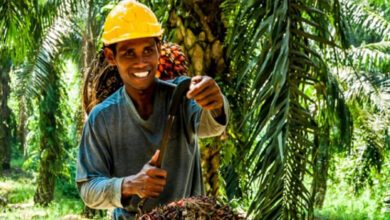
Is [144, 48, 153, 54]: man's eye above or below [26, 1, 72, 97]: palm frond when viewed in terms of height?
below

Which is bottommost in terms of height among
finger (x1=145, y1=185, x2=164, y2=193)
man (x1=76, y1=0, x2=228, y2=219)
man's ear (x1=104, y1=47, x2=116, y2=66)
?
finger (x1=145, y1=185, x2=164, y2=193)

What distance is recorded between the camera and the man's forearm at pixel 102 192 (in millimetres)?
1854

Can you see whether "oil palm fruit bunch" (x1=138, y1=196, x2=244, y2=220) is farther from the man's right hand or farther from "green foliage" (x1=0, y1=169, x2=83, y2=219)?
"green foliage" (x1=0, y1=169, x2=83, y2=219)

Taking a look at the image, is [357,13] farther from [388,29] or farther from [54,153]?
[54,153]

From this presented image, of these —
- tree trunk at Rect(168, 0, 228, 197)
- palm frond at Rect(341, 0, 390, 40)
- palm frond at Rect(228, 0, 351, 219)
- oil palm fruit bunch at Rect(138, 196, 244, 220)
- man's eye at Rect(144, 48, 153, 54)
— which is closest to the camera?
oil palm fruit bunch at Rect(138, 196, 244, 220)

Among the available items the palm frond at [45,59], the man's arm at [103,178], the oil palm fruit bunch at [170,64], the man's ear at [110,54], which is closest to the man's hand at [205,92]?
the man's arm at [103,178]

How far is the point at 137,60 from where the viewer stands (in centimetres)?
205

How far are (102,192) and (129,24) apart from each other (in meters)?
0.60

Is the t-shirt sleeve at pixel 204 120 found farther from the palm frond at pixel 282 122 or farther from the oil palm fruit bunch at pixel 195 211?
the oil palm fruit bunch at pixel 195 211

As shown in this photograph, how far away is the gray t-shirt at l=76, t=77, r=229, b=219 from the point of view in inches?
80.4

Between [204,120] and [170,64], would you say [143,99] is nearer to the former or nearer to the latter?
[204,120]

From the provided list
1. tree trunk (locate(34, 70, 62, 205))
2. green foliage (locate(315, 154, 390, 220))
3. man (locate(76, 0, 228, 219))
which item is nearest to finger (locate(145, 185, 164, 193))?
man (locate(76, 0, 228, 219))

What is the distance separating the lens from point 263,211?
200 centimetres

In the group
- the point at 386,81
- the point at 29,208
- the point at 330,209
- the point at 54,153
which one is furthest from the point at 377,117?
the point at 29,208
